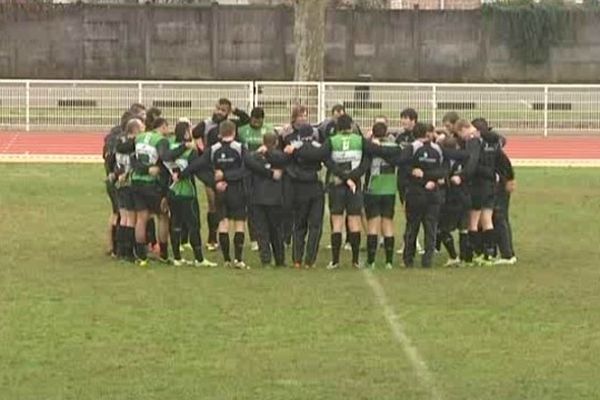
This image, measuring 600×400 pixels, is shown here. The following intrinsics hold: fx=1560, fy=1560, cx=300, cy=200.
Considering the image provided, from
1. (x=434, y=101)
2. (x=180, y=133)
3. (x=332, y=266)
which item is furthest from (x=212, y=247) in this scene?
(x=434, y=101)

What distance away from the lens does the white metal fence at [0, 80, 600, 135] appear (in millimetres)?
36750

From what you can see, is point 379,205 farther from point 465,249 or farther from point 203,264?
point 203,264

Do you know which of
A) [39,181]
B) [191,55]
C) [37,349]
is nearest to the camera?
[37,349]

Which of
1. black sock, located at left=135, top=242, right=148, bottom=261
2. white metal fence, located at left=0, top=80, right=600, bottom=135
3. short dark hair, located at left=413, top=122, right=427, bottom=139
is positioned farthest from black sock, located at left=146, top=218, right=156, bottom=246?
white metal fence, located at left=0, top=80, right=600, bottom=135

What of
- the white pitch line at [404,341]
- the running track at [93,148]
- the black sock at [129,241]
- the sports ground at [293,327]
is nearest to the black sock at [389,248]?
the sports ground at [293,327]

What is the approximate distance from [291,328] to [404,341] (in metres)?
1.14

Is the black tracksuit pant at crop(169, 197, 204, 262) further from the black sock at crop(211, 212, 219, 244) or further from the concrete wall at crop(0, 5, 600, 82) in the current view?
the concrete wall at crop(0, 5, 600, 82)

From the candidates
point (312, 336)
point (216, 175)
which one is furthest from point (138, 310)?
point (216, 175)

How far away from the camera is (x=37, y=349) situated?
12.8 m

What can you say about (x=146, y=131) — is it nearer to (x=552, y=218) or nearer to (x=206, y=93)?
(x=552, y=218)

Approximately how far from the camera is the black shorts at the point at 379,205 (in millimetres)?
18422

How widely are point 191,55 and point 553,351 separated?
43.3m

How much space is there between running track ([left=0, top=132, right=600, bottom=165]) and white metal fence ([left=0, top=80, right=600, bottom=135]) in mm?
265

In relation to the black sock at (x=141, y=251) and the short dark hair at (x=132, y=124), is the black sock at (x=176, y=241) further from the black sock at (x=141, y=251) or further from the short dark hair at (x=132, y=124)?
the short dark hair at (x=132, y=124)
